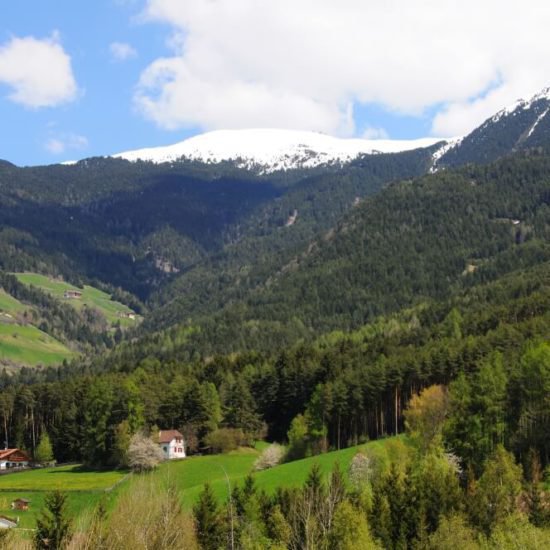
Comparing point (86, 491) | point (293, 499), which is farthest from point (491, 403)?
point (86, 491)

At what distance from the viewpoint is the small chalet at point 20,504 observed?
103 meters

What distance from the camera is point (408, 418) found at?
106938 mm

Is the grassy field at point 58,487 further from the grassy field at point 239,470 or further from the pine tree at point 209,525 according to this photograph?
the pine tree at point 209,525

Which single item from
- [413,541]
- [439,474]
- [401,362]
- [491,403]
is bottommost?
[413,541]

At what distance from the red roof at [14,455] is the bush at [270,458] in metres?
51.3

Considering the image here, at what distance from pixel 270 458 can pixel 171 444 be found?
2250 centimetres

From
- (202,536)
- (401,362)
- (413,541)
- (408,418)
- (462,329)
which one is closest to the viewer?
(413,541)

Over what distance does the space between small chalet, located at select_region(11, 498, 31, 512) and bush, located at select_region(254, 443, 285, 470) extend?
33215mm

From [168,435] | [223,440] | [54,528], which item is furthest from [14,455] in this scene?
[54,528]

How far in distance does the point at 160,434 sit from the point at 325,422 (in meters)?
29.3

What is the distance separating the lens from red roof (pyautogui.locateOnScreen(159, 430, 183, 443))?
456ft

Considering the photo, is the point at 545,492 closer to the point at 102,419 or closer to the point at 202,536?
the point at 202,536

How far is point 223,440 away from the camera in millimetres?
140125

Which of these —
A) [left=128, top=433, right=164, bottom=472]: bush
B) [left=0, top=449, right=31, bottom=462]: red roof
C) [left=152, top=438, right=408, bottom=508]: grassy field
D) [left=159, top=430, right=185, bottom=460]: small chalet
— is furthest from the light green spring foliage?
[left=0, top=449, right=31, bottom=462]: red roof
